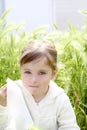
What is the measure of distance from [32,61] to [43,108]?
0.17 metres

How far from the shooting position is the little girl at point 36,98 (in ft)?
3.57

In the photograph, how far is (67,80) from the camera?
134 centimetres

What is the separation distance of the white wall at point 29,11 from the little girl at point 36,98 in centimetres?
132

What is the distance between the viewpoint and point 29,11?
8.05 ft

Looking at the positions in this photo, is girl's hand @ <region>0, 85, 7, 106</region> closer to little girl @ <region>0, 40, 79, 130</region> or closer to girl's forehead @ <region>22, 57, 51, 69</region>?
little girl @ <region>0, 40, 79, 130</region>

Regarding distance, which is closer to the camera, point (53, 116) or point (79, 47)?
point (53, 116)

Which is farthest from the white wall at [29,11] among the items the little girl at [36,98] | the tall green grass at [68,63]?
the little girl at [36,98]

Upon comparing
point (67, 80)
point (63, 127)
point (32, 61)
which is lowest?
point (63, 127)

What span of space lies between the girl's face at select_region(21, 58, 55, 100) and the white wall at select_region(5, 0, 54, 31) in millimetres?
1387

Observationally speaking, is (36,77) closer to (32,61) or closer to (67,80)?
(32,61)

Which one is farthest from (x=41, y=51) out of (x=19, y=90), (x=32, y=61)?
(x=19, y=90)

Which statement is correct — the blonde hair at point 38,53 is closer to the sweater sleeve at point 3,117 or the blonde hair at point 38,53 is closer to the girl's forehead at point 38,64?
the girl's forehead at point 38,64

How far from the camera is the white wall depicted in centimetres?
245

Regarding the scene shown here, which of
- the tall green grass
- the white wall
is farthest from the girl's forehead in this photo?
the white wall
